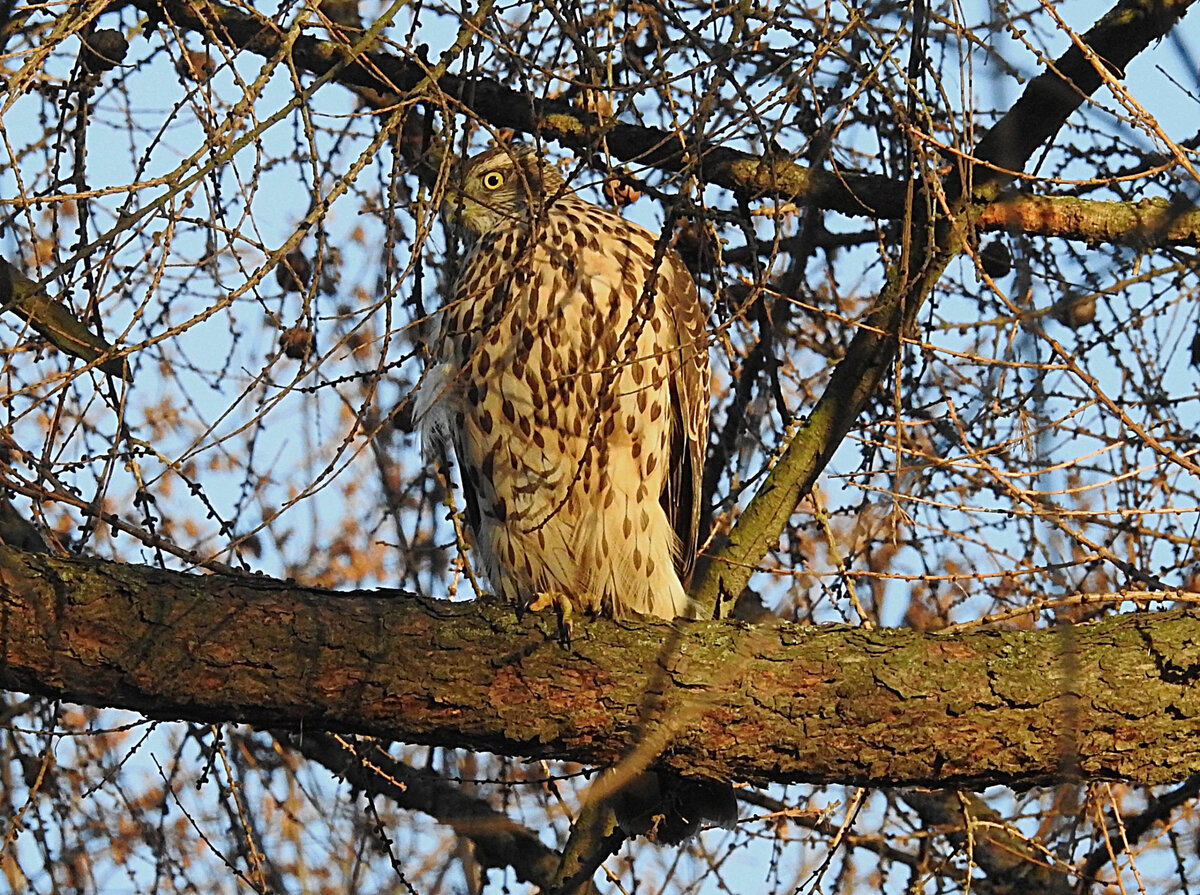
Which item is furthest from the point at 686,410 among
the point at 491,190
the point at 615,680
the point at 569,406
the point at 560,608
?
the point at 615,680

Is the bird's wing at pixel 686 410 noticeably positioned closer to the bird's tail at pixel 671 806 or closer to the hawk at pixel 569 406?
the hawk at pixel 569 406

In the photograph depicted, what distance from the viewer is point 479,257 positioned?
4.02 meters

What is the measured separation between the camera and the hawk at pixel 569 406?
381cm

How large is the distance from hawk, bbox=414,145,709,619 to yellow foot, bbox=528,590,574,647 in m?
0.02

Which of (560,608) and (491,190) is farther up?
(491,190)

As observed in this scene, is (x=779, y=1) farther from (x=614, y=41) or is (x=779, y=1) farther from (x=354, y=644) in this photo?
(x=354, y=644)

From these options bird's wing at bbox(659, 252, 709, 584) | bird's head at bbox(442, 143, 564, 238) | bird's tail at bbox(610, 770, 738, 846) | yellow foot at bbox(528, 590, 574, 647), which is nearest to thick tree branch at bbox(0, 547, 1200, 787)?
yellow foot at bbox(528, 590, 574, 647)

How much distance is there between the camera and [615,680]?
299 centimetres

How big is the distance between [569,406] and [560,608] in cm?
72

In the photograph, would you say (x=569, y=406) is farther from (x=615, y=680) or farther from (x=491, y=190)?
(x=615, y=680)

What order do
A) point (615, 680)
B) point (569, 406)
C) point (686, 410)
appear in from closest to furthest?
point (615, 680)
point (569, 406)
point (686, 410)

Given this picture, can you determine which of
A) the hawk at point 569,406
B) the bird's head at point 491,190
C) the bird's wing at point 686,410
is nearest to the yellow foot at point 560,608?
the hawk at point 569,406

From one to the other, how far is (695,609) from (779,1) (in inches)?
66.3

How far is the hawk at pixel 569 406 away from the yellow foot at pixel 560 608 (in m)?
0.02
